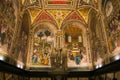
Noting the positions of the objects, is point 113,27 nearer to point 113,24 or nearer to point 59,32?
point 113,24

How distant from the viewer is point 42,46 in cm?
1978

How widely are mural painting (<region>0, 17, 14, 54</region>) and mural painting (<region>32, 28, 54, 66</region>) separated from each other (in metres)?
5.85

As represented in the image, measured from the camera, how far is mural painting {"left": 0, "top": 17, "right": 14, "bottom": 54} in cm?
1190

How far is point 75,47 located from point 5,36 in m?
9.19

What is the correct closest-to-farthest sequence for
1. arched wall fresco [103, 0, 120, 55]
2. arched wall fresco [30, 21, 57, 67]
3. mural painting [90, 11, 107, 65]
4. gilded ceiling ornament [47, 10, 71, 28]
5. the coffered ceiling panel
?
arched wall fresco [103, 0, 120, 55]
mural painting [90, 11, 107, 65]
the coffered ceiling panel
arched wall fresco [30, 21, 57, 67]
gilded ceiling ornament [47, 10, 71, 28]

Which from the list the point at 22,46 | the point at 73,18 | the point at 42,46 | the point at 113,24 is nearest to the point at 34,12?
the point at 42,46

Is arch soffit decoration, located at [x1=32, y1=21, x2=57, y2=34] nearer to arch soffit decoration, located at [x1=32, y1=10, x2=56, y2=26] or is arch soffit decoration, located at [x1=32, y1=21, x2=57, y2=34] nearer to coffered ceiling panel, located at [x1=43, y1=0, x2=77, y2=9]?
arch soffit decoration, located at [x1=32, y1=10, x2=56, y2=26]

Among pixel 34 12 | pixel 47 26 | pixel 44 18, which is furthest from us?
pixel 47 26

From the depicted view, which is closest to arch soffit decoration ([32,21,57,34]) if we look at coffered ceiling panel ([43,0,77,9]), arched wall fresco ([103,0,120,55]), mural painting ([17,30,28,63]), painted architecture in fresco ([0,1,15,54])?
mural painting ([17,30,28,63])

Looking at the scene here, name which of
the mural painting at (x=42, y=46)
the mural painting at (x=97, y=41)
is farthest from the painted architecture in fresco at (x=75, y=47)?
the mural painting at (x=42, y=46)

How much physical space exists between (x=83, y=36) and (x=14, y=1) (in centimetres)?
934

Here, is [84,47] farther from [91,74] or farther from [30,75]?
[30,75]

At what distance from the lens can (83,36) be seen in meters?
20.3

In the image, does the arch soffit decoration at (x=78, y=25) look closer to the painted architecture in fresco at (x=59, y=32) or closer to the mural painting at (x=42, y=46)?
the painted architecture in fresco at (x=59, y=32)
